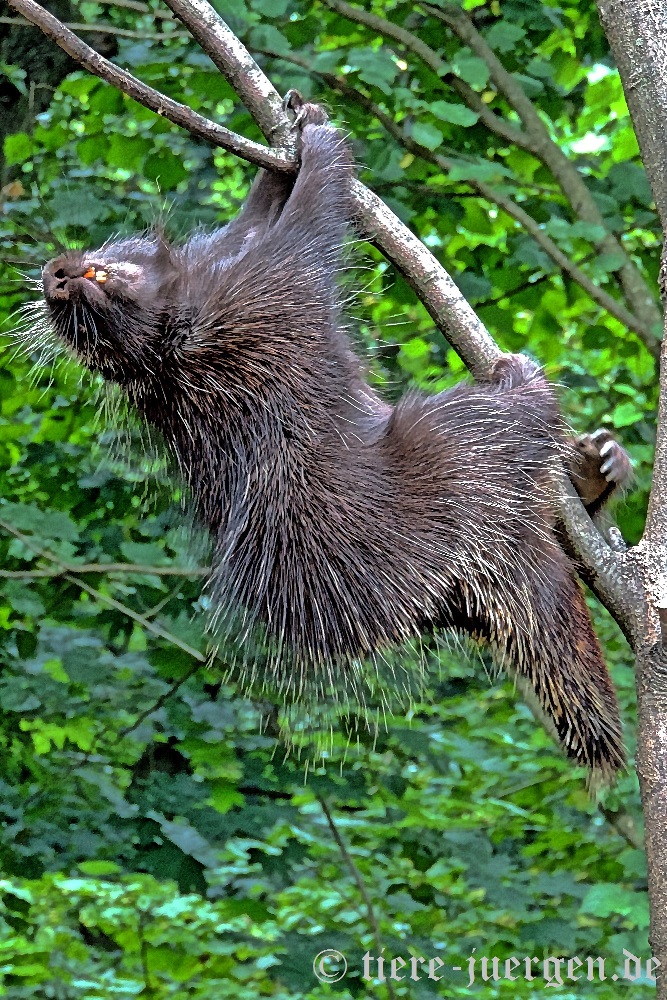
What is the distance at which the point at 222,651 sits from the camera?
10.3 feet

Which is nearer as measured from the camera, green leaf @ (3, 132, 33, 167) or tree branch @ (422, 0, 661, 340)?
tree branch @ (422, 0, 661, 340)

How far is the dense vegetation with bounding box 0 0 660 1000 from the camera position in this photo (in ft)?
11.2

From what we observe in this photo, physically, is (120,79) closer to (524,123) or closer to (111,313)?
(111,313)

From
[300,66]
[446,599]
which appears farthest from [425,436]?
[300,66]

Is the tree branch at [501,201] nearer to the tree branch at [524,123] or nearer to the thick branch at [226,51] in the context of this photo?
the tree branch at [524,123]

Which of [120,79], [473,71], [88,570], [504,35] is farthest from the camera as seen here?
[88,570]

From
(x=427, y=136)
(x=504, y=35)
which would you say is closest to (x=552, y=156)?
(x=504, y=35)

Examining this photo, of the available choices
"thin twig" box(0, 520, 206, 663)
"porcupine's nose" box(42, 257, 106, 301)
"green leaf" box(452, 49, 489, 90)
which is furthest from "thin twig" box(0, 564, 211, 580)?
"green leaf" box(452, 49, 489, 90)

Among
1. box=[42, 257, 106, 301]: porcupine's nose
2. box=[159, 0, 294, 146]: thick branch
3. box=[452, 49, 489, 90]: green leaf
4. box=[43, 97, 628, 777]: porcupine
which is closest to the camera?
box=[159, 0, 294, 146]: thick branch

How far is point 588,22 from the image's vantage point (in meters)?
3.86

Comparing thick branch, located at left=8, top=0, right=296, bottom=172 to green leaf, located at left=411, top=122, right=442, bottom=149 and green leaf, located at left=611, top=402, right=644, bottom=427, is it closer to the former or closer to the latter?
green leaf, located at left=411, top=122, right=442, bottom=149

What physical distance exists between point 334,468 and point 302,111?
3.02 feet

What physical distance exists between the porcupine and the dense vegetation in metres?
0.32

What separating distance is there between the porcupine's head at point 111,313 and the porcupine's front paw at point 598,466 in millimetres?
1120
